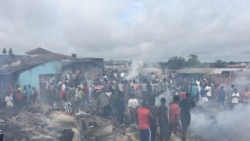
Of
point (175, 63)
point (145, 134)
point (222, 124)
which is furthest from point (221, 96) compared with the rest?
point (175, 63)

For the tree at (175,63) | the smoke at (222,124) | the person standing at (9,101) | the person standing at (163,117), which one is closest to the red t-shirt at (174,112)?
the person standing at (163,117)

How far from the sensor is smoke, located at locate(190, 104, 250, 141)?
10.1 metres

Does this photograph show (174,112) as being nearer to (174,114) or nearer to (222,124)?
(174,114)

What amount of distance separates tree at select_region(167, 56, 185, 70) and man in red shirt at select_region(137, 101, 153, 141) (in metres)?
25.3

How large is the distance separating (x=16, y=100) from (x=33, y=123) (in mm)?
3731

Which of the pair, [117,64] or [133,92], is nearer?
[133,92]

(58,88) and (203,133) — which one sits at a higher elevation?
(58,88)

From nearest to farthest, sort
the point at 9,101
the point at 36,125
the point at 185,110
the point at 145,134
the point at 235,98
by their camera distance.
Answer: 1. the point at 145,134
2. the point at 185,110
3. the point at 36,125
4. the point at 235,98
5. the point at 9,101

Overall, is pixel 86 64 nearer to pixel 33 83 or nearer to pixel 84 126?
pixel 33 83

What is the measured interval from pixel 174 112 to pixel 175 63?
85.6 ft

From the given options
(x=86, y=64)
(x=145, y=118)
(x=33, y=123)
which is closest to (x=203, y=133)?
(x=145, y=118)

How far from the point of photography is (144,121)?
8.39 metres

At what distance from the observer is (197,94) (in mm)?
14156

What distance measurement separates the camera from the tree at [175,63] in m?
34.0
